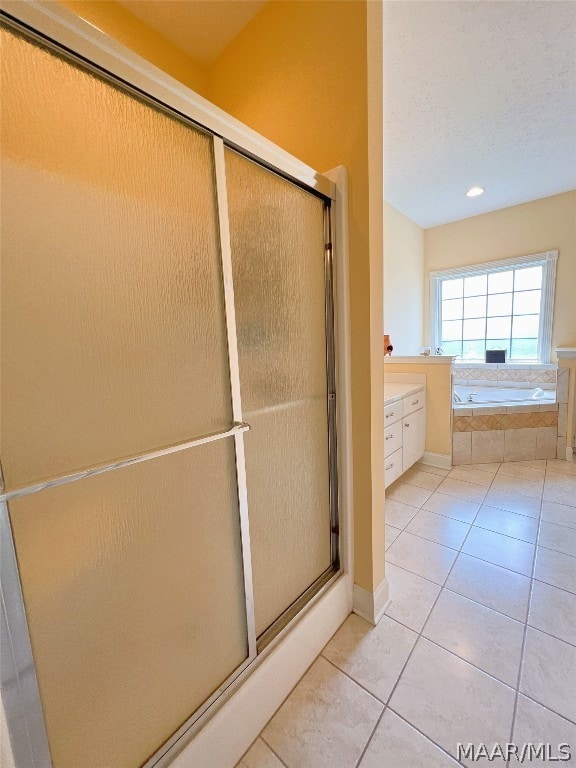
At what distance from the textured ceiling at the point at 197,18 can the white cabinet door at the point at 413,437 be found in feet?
8.24

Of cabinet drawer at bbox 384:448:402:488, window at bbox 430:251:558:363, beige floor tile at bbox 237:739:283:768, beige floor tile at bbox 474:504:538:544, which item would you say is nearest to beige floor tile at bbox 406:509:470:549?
beige floor tile at bbox 474:504:538:544

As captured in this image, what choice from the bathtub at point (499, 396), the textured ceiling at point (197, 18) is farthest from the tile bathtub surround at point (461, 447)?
→ the textured ceiling at point (197, 18)

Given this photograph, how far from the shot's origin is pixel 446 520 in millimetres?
2020

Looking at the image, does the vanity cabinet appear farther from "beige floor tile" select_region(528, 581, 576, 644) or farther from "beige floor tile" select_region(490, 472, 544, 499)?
"beige floor tile" select_region(528, 581, 576, 644)

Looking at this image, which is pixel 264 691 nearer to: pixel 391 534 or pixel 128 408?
pixel 128 408

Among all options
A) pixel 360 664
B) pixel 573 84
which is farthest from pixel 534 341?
pixel 360 664

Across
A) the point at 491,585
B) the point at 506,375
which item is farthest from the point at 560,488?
the point at 506,375

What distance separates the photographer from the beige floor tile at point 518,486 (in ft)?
7.60

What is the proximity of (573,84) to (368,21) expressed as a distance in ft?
6.34

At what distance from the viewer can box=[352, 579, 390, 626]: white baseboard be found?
1295mm

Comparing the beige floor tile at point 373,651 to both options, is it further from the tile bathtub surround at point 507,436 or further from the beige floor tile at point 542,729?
the tile bathtub surround at point 507,436

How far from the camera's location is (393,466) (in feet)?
7.54

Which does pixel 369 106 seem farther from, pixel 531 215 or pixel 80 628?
pixel 531 215

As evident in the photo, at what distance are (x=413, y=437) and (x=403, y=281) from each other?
2.23 metres
